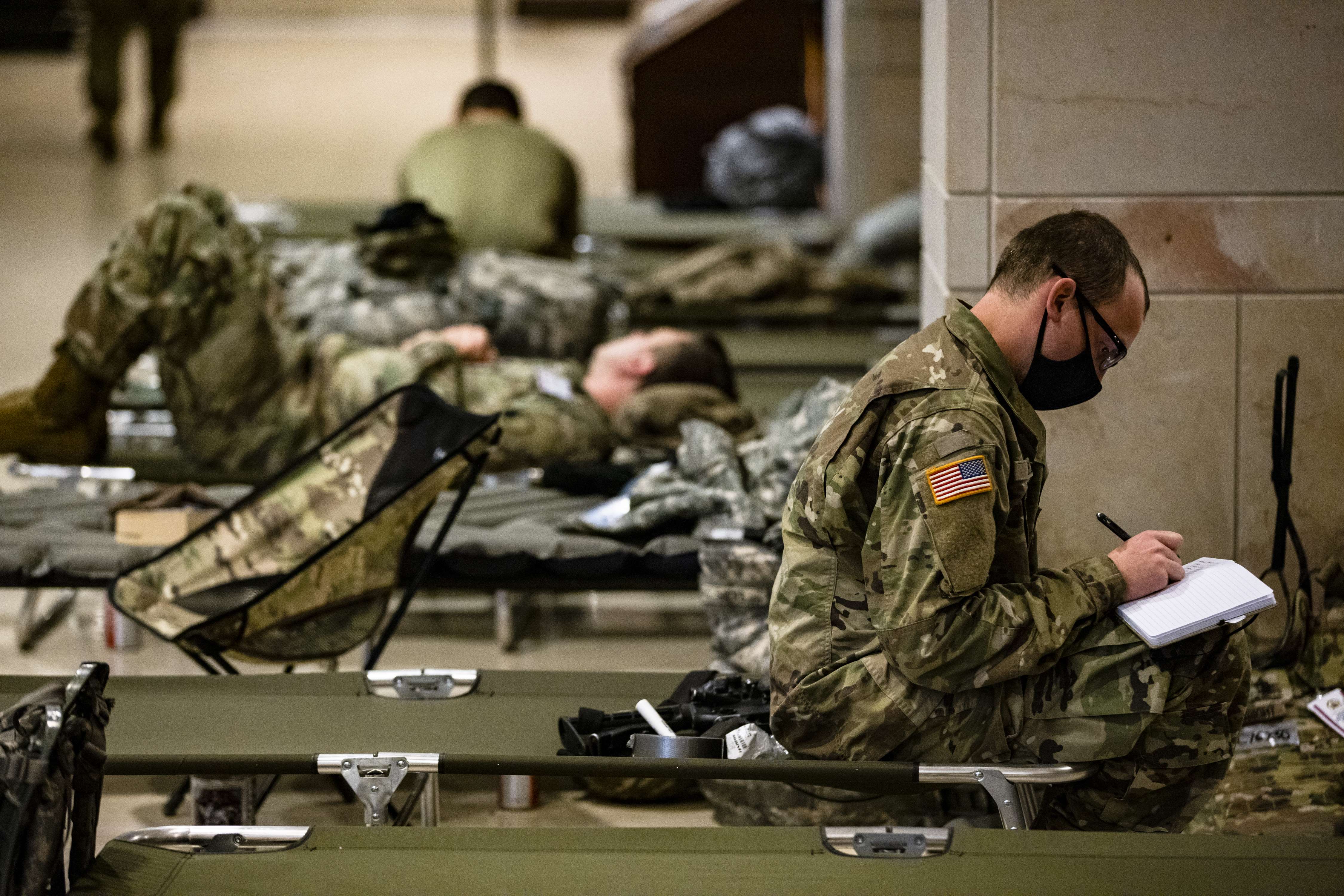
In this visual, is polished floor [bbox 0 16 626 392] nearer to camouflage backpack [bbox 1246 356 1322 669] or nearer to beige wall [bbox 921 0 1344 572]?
beige wall [bbox 921 0 1344 572]

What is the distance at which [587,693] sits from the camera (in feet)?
10.1

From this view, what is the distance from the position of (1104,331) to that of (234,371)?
3.01 m

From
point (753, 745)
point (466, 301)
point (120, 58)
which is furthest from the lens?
point (120, 58)

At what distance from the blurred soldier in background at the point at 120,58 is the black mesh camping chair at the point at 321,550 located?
9117 millimetres

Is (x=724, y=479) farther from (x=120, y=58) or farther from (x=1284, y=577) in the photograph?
(x=120, y=58)

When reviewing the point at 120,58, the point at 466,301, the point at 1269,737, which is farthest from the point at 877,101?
the point at 1269,737

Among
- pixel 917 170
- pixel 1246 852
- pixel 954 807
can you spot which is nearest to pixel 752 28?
pixel 917 170

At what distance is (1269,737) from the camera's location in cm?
297

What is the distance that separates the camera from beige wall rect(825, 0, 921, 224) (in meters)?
9.27

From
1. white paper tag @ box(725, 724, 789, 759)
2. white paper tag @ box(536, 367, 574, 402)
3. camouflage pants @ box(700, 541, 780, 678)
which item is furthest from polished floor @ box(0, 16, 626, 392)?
white paper tag @ box(725, 724, 789, 759)

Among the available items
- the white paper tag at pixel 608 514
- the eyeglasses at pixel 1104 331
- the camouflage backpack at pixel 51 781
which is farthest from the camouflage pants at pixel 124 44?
A: the eyeglasses at pixel 1104 331

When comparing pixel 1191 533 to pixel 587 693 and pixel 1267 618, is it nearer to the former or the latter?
pixel 1267 618

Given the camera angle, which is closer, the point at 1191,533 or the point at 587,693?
the point at 587,693

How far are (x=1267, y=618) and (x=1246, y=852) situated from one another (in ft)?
4.01
